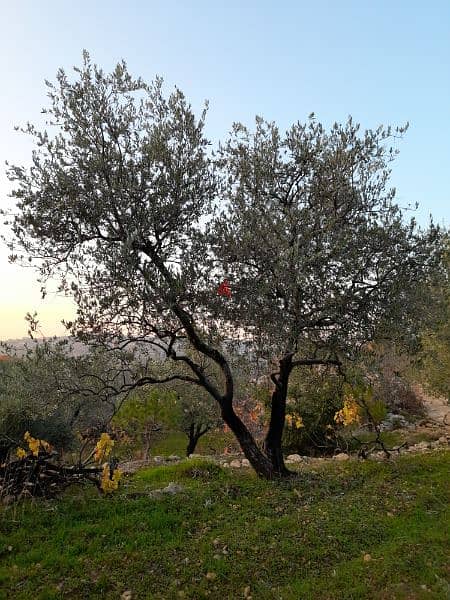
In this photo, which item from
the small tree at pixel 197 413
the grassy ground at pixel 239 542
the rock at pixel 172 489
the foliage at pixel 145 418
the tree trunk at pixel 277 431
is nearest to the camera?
the grassy ground at pixel 239 542

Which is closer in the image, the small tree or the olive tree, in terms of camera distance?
the olive tree

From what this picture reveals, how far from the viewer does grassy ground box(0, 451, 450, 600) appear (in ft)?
23.8

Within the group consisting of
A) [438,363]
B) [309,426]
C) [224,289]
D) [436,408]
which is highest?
[436,408]

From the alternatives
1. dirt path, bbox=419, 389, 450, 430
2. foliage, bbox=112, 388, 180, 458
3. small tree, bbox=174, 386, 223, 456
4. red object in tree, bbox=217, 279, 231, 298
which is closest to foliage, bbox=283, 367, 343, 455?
small tree, bbox=174, 386, 223, 456

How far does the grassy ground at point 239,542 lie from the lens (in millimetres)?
7242

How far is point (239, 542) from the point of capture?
8539 millimetres

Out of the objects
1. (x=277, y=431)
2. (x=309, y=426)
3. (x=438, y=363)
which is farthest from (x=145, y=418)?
(x=438, y=363)

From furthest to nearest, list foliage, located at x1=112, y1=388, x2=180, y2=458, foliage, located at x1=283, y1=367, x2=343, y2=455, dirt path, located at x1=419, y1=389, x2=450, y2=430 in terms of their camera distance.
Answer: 1. dirt path, located at x1=419, y1=389, x2=450, y2=430
2. foliage, located at x1=112, y1=388, x2=180, y2=458
3. foliage, located at x1=283, y1=367, x2=343, y2=455

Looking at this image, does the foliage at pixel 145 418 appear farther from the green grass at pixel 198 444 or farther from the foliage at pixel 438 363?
the foliage at pixel 438 363

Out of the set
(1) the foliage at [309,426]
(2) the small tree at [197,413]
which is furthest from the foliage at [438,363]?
(2) the small tree at [197,413]

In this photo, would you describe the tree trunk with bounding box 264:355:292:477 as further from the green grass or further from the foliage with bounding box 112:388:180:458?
the green grass

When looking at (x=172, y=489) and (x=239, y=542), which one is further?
(x=172, y=489)

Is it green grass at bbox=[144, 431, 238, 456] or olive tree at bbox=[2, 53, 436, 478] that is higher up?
olive tree at bbox=[2, 53, 436, 478]

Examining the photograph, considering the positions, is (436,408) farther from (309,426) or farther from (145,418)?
(145,418)
